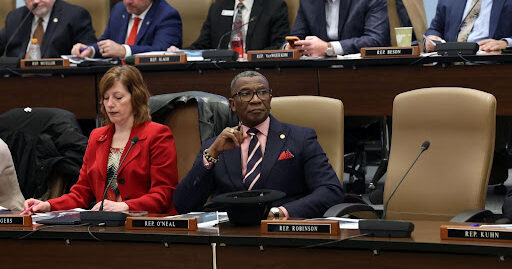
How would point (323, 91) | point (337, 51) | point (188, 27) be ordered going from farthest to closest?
point (188, 27) < point (337, 51) < point (323, 91)

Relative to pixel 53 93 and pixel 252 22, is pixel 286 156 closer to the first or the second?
pixel 53 93

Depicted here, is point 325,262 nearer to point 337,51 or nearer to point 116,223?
point 116,223

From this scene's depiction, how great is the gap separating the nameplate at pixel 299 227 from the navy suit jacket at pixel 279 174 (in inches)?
28.5

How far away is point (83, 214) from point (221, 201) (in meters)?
0.50

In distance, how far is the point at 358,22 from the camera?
5.16m

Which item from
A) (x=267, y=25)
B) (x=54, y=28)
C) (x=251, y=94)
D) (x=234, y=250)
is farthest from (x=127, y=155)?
(x=54, y=28)

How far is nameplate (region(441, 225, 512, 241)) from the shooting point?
2324 mm

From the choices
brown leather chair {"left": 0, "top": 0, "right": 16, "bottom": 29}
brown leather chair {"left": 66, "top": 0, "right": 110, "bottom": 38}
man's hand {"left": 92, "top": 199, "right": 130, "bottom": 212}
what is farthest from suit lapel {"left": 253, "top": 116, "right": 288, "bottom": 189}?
brown leather chair {"left": 0, "top": 0, "right": 16, "bottom": 29}

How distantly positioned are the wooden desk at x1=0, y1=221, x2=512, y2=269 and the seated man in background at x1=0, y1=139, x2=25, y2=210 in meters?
0.92

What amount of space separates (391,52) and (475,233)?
2095mm

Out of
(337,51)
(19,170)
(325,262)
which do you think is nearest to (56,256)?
(325,262)

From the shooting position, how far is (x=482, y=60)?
4184 mm

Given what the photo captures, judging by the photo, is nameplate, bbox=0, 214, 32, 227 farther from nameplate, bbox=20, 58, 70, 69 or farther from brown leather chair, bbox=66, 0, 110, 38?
brown leather chair, bbox=66, 0, 110, 38

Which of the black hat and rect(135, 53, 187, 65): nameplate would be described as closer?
the black hat
